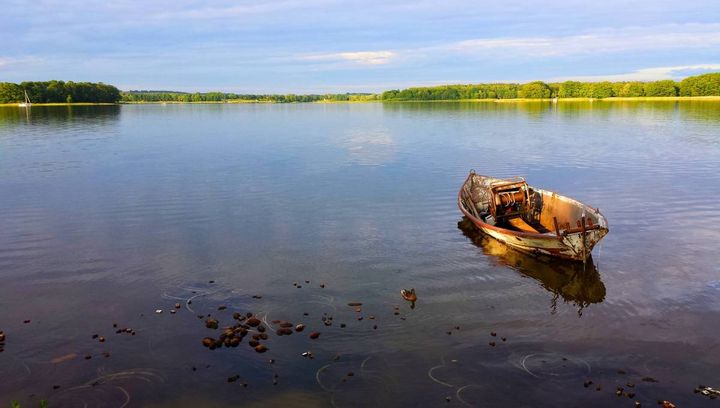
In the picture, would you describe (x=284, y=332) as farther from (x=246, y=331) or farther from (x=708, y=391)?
(x=708, y=391)

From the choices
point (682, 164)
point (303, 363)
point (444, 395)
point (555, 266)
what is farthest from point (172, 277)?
point (682, 164)

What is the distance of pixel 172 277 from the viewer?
24.6 meters

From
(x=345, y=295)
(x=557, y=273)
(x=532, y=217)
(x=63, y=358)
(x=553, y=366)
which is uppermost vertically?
(x=532, y=217)

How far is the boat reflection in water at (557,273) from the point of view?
22.8 meters

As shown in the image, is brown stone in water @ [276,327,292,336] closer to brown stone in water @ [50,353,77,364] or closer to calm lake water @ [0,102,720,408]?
calm lake water @ [0,102,720,408]

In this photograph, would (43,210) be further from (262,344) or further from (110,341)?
(262,344)

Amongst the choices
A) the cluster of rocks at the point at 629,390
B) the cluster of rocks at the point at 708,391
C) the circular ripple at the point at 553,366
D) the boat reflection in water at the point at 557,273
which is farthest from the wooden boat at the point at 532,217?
the cluster of rocks at the point at 708,391

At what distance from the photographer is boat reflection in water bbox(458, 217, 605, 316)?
22.8 metres

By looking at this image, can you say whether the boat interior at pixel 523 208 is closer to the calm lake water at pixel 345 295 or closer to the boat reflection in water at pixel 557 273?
the calm lake water at pixel 345 295

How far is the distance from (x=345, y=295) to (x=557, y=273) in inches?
437

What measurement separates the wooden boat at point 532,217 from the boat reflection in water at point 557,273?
50 cm

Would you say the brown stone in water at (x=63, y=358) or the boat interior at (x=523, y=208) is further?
the boat interior at (x=523, y=208)

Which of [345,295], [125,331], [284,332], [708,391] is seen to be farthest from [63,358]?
[708,391]

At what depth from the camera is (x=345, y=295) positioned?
22.5 meters
